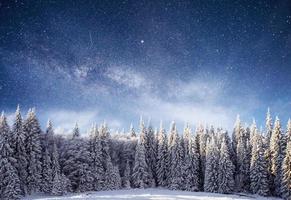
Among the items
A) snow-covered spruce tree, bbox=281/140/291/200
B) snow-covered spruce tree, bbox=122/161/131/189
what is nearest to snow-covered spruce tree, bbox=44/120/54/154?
snow-covered spruce tree, bbox=122/161/131/189

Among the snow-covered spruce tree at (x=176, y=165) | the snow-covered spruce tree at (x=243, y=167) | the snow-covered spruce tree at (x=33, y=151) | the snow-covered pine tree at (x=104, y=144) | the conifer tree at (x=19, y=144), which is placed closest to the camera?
the snow-covered spruce tree at (x=33, y=151)

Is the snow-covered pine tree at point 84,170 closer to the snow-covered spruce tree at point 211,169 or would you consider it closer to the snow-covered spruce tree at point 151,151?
the snow-covered spruce tree at point 151,151

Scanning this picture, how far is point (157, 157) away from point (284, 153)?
1263 inches

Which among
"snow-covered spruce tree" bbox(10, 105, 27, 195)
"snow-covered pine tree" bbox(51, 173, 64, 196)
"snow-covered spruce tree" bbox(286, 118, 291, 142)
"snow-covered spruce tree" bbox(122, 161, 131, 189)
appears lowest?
"snow-covered pine tree" bbox(51, 173, 64, 196)

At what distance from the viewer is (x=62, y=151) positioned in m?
91.4

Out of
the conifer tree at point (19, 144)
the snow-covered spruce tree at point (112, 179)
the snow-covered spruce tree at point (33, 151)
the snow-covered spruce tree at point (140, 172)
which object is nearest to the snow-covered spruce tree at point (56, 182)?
the snow-covered spruce tree at point (33, 151)

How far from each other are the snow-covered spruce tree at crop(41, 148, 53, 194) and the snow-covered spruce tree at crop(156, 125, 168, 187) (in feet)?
94.9

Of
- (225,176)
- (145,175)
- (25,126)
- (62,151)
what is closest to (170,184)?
(145,175)

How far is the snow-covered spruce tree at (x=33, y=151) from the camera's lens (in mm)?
76750

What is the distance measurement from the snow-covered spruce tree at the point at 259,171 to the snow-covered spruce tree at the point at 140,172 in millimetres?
25170

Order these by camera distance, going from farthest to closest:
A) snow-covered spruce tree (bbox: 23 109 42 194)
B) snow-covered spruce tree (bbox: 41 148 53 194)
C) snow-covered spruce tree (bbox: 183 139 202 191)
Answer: snow-covered spruce tree (bbox: 183 139 202 191), snow-covered spruce tree (bbox: 41 148 53 194), snow-covered spruce tree (bbox: 23 109 42 194)

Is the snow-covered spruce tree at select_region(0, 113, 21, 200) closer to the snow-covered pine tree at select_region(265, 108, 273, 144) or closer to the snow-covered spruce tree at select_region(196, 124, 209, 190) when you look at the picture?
the snow-covered spruce tree at select_region(196, 124, 209, 190)

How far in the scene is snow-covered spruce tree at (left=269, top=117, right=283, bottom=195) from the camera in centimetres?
8406

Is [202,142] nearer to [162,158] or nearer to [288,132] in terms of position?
[162,158]
